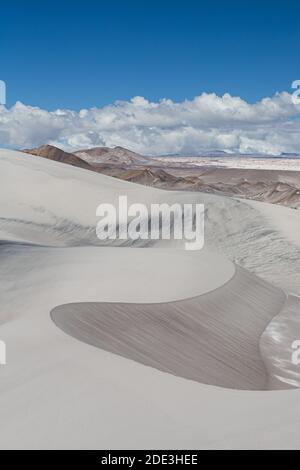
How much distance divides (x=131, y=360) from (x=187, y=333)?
413 centimetres

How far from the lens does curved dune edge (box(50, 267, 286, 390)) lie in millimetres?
9148

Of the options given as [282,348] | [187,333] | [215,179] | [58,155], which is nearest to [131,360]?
[187,333]

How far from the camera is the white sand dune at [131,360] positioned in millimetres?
5305

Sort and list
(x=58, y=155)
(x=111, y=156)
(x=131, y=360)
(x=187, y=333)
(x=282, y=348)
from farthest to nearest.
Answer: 1. (x=111, y=156)
2. (x=58, y=155)
3. (x=282, y=348)
4. (x=187, y=333)
5. (x=131, y=360)

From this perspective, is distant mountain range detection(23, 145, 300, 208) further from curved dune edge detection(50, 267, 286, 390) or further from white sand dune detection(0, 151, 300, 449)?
curved dune edge detection(50, 267, 286, 390)

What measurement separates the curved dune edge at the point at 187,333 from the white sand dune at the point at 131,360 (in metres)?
0.09

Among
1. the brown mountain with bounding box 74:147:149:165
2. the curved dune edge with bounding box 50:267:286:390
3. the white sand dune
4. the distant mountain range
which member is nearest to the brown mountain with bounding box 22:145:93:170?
the distant mountain range

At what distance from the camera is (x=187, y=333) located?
1138 centimetres

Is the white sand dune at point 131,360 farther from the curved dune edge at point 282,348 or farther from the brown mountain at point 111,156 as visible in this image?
the brown mountain at point 111,156

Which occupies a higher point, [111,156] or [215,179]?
[111,156]

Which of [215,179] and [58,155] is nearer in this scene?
[58,155]

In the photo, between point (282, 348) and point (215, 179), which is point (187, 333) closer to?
point (282, 348)

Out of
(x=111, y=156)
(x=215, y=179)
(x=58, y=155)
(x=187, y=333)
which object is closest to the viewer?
(x=187, y=333)
